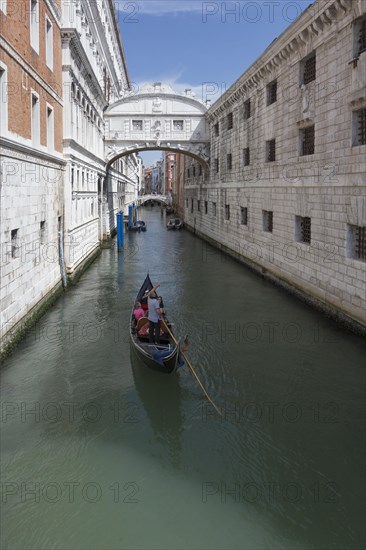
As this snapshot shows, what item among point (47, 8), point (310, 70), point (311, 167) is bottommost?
point (311, 167)

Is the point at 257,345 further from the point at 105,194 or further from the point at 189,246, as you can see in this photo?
the point at 105,194

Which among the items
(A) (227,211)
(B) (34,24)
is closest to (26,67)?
(B) (34,24)

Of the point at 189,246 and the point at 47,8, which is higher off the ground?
the point at 47,8

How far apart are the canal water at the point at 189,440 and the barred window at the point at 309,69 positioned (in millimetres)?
6081

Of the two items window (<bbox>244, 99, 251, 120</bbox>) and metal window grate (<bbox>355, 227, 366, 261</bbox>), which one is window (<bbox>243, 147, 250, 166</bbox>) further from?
metal window grate (<bbox>355, 227, 366, 261</bbox>)

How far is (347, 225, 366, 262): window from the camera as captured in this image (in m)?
9.75

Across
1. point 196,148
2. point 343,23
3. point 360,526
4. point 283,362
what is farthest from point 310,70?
point 196,148

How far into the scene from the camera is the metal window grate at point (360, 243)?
972cm

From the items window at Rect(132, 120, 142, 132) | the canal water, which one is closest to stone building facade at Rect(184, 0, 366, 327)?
the canal water

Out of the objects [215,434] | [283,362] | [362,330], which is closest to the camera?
[215,434]

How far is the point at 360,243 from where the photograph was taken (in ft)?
32.4

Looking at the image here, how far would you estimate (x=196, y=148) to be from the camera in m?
26.2

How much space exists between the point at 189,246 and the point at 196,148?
5320mm

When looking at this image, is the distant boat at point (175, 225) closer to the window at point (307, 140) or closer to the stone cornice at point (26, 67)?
the stone cornice at point (26, 67)
